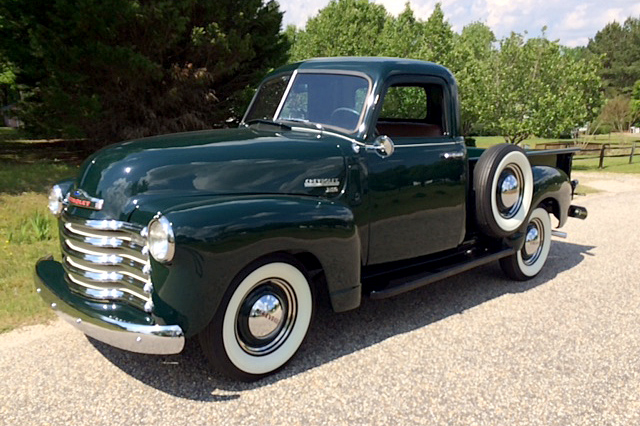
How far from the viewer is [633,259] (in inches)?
253

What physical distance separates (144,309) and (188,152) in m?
1.04

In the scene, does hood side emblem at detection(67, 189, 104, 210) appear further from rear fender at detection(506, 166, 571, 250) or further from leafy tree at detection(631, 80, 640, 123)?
Result: leafy tree at detection(631, 80, 640, 123)

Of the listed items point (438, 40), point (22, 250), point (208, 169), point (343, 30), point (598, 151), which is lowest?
point (598, 151)

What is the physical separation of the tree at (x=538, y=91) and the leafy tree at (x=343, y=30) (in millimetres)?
5948

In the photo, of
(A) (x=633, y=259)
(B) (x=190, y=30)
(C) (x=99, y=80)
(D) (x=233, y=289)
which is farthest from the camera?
(B) (x=190, y=30)

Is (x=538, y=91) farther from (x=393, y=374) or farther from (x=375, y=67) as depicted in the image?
(x=393, y=374)

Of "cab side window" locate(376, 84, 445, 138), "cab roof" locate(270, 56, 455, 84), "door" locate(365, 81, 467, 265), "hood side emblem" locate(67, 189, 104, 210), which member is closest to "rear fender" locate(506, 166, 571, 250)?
"door" locate(365, 81, 467, 265)

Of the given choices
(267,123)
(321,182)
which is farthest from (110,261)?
(267,123)

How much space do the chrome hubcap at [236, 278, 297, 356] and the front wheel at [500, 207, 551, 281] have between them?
9.18ft

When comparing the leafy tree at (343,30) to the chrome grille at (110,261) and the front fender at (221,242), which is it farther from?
the chrome grille at (110,261)

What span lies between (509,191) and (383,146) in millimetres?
1597

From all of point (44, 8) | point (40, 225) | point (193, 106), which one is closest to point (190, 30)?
point (193, 106)

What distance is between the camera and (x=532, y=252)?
5.71 m

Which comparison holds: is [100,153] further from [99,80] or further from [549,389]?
[99,80]
